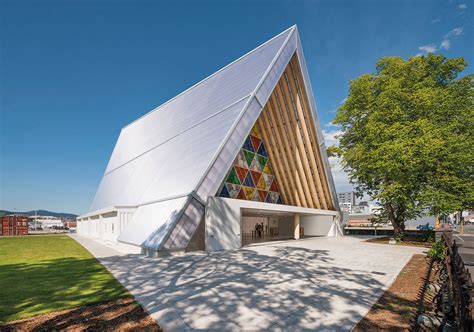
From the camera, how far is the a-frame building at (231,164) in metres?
13.8

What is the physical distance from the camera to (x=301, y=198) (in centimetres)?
2277

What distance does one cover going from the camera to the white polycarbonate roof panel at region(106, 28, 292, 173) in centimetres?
1819

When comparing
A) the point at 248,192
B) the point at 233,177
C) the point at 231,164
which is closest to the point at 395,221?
the point at 248,192

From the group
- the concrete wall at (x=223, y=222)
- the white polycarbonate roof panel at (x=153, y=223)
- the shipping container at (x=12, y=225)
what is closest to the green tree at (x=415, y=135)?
the concrete wall at (x=223, y=222)

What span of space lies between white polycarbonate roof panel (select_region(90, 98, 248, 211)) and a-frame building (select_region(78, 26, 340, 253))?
82mm

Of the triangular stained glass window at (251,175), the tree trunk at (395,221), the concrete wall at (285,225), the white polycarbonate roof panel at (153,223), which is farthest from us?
the concrete wall at (285,225)

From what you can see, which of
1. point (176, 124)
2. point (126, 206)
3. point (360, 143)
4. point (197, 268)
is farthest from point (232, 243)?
point (360, 143)

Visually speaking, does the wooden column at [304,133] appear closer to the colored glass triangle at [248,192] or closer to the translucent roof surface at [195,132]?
the translucent roof surface at [195,132]

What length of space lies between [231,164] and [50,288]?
9.51m

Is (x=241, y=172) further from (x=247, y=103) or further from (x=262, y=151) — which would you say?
(x=247, y=103)

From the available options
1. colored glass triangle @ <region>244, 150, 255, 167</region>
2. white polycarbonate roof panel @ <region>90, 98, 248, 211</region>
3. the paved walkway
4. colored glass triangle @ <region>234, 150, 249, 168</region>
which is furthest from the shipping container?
colored glass triangle @ <region>244, 150, 255, 167</region>

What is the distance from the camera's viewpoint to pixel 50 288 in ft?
23.6

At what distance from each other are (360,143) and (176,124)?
16.5 metres

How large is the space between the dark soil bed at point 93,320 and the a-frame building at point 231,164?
248 inches
